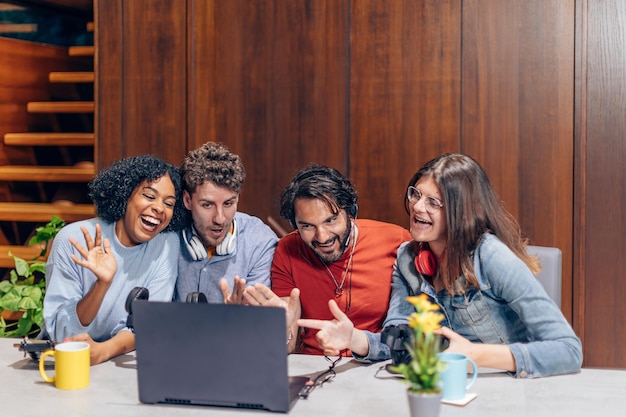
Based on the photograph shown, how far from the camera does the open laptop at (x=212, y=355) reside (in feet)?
5.43

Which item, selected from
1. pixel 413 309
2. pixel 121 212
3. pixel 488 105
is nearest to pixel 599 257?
pixel 488 105

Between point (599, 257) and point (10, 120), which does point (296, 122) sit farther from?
point (10, 120)

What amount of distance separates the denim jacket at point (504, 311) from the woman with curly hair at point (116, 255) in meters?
0.78

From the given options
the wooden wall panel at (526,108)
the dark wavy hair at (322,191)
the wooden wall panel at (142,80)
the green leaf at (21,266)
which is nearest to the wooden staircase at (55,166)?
the green leaf at (21,266)

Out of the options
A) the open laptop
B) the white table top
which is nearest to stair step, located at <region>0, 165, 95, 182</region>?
the white table top

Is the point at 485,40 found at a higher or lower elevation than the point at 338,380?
higher

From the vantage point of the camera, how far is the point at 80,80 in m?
4.79

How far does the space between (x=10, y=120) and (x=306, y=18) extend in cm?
235

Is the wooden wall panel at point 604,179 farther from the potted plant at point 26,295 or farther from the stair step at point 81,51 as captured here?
the stair step at point 81,51

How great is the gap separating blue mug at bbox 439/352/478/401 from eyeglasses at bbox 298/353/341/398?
0.32m

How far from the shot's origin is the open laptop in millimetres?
1656

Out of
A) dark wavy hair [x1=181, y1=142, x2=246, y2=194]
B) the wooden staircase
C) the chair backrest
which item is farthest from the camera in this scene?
the wooden staircase

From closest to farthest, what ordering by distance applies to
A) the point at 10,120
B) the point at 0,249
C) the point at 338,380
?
the point at 338,380 → the point at 0,249 → the point at 10,120

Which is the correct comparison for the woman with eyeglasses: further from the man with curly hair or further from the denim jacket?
the man with curly hair
